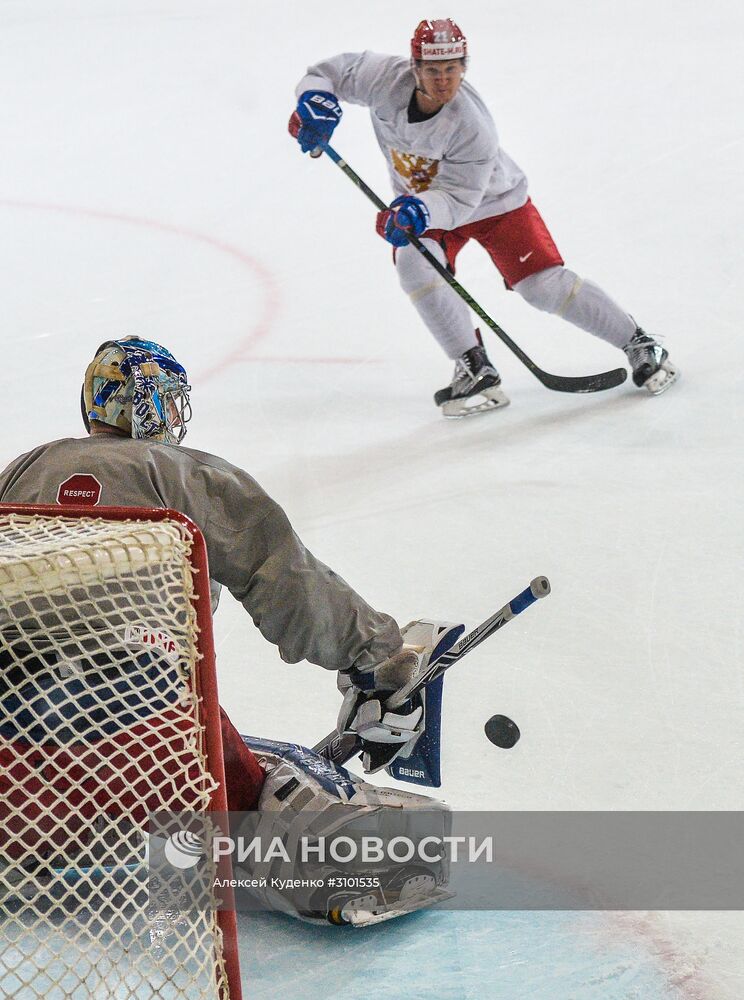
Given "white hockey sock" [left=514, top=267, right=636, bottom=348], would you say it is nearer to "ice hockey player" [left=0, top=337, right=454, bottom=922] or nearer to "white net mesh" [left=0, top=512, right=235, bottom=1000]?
"ice hockey player" [left=0, top=337, right=454, bottom=922]

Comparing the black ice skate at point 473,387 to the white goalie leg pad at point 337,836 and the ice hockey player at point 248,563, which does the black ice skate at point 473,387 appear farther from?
the white goalie leg pad at point 337,836

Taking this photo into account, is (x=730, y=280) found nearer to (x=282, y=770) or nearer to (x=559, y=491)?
(x=559, y=491)

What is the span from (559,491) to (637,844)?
1.39 metres

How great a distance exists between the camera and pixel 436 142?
3.71 m

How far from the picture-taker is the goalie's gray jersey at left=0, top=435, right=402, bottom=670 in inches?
66.1

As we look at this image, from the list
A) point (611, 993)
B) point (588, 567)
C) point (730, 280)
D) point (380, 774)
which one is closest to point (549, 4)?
point (730, 280)

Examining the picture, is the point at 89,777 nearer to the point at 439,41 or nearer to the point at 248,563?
the point at 248,563

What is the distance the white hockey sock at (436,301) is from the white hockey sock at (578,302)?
223mm

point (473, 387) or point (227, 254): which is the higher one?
point (227, 254)

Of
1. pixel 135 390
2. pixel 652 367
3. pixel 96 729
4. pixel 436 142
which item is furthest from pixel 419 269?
pixel 96 729

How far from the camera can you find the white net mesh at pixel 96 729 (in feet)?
4.44

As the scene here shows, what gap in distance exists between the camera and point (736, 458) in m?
3.35

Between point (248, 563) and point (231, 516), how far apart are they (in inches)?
2.9

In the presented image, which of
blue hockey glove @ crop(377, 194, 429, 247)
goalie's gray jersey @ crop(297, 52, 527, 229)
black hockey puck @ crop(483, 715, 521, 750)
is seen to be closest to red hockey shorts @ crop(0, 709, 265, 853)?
black hockey puck @ crop(483, 715, 521, 750)
